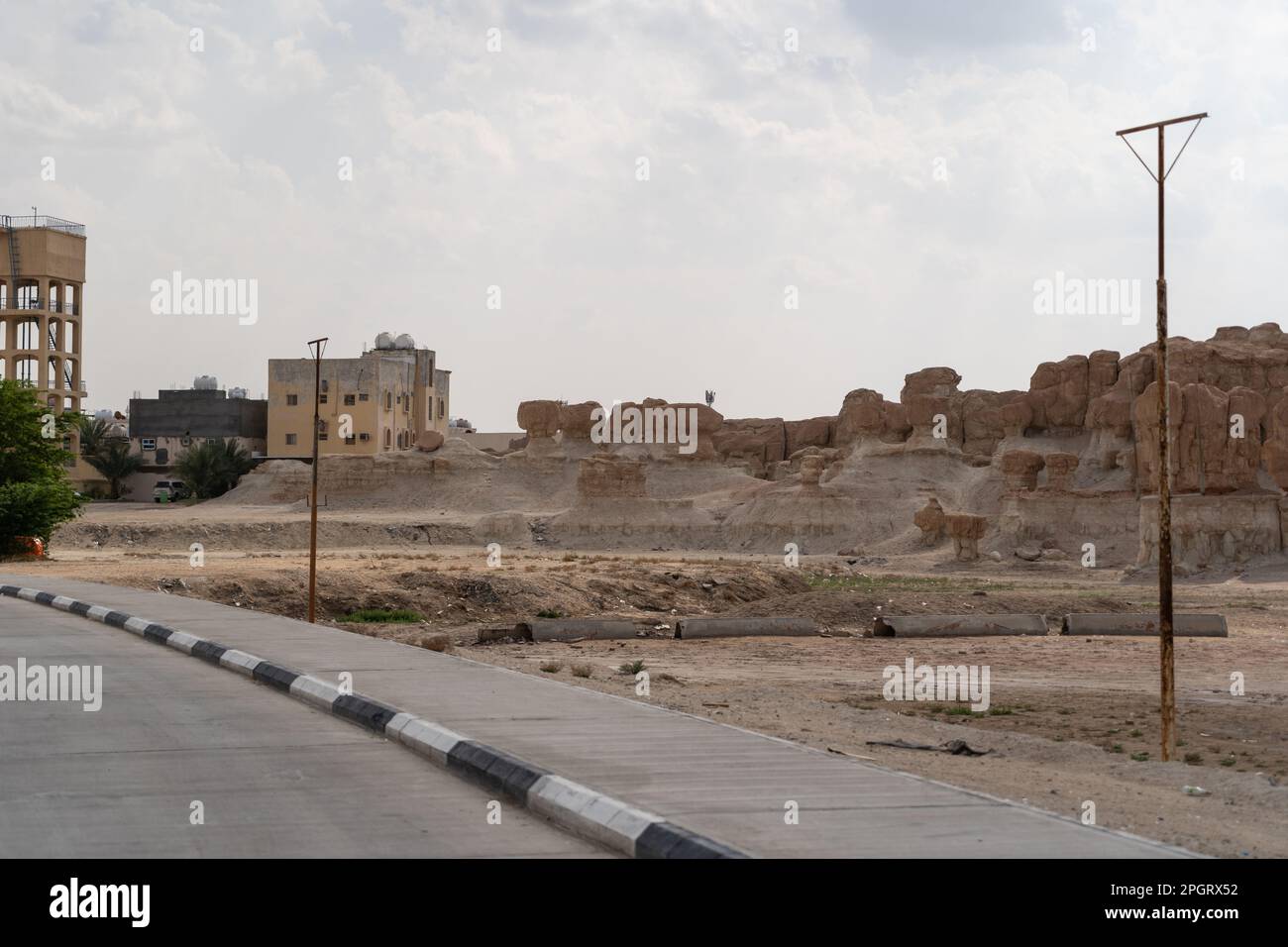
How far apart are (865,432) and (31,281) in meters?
51.1

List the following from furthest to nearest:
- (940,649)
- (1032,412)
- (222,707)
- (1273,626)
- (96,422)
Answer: (96,422)
(1032,412)
(1273,626)
(940,649)
(222,707)

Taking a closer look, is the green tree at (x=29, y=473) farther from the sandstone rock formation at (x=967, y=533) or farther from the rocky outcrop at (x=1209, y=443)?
the rocky outcrop at (x=1209, y=443)

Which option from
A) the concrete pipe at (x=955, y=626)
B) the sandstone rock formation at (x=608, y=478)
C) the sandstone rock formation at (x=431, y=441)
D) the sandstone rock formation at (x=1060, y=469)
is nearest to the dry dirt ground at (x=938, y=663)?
the concrete pipe at (x=955, y=626)

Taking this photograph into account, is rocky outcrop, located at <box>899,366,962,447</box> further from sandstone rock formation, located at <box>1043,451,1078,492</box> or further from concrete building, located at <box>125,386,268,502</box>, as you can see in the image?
concrete building, located at <box>125,386,268,502</box>

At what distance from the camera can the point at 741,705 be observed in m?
15.3

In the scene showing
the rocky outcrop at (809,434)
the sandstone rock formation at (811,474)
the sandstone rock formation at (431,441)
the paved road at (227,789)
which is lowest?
the paved road at (227,789)

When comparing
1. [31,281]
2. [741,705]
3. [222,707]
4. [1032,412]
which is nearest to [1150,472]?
[1032,412]

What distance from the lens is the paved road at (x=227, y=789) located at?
22.6ft

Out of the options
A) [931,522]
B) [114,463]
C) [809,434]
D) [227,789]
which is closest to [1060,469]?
[931,522]

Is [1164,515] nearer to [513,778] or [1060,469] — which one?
[513,778]

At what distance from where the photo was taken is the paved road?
6.89m

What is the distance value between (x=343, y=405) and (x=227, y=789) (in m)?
91.5

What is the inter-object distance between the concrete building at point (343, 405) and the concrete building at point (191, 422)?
187 cm

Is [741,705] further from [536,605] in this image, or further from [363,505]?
[363,505]
